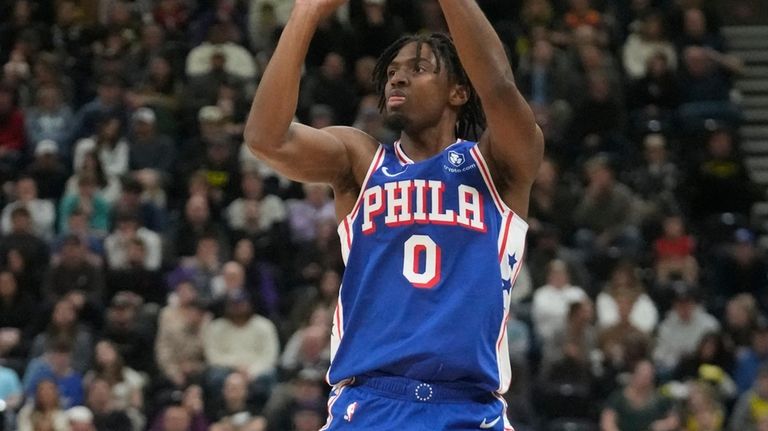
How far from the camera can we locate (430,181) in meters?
5.09

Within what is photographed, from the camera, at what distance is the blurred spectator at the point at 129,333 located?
12672mm

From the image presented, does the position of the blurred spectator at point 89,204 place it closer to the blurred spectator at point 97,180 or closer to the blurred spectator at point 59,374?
the blurred spectator at point 97,180

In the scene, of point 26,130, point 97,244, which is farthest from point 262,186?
point 26,130

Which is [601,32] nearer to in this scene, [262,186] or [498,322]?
[262,186]

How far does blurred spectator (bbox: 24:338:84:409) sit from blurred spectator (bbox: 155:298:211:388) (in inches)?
32.0

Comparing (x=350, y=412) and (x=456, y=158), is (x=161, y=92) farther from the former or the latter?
(x=350, y=412)

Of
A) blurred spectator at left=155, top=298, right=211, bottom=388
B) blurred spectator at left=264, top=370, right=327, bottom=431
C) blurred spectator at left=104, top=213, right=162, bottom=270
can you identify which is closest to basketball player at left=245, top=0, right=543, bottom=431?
blurred spectator at left=264, top=370, right=327, bottom=431

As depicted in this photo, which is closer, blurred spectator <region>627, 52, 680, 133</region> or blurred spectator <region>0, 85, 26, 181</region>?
blurred spectator <region>0, 85, 26, 181</region>

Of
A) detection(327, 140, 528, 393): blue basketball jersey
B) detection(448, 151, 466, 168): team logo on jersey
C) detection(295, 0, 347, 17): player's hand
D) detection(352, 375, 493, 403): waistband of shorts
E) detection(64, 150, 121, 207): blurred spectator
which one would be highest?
detection(295, 0, 347, 17): player's hand

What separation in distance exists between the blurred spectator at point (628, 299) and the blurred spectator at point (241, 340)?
2.92 meters

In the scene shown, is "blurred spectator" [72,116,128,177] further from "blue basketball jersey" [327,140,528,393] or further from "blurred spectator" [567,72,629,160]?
"blue basketball jersey" [327,140,528,393]

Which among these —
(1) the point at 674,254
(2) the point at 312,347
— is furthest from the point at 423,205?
(1) the point at 674,254

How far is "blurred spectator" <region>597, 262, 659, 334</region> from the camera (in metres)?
13.3

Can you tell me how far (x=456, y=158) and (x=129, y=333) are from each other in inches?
314
